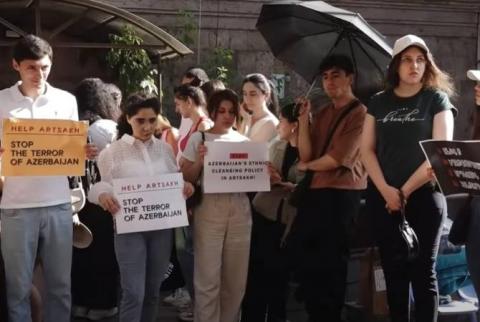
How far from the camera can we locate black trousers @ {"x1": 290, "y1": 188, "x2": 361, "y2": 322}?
501 centimetres

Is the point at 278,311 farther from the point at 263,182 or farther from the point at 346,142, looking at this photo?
the point at 346,142

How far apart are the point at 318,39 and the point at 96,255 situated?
98.2 inches

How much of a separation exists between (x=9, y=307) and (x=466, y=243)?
113 inches

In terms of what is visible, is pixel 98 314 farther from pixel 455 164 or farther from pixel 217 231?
pixel 455 164

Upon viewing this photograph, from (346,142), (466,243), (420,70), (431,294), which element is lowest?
(431,294)

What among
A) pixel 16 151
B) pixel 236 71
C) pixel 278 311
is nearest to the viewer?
pixel 16 151

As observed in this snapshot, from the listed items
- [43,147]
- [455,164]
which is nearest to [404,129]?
[455,164]

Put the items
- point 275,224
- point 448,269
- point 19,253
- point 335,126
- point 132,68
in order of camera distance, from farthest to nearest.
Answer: point 132,68 < point 448,269 < point 275,224 < point 335,126 < point 19,253

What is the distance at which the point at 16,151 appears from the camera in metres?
4.28

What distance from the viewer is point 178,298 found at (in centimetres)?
656

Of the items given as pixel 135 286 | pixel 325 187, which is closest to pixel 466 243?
pixel 325 187

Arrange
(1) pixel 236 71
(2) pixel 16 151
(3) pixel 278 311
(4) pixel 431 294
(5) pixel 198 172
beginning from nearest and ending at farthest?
(2) pixel 16 151 < (4) pixel 431 294 < (5) pixel 198 172 < (3) pixel 278 311 < (1) pixel 236 71

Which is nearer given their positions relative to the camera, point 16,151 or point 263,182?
point 16,151

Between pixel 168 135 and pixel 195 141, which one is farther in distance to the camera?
pixel 168 135
